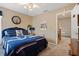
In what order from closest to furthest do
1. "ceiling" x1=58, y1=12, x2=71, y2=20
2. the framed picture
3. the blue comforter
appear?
1. the blue comforter
2. "ceiling" x1=58, y1=12, x2=71, y2=20
3. the framed picture

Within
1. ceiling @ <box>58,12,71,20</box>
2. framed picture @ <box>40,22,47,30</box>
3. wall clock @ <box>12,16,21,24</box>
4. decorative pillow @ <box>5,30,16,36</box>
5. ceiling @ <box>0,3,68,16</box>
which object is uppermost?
ceiling @ <box>0,3,68,16</box>

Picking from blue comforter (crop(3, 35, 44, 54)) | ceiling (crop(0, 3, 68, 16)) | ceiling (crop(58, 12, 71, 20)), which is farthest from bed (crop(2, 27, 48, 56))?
→ ceiling (crop(58, 12, 71, 20))

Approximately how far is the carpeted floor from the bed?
86 mm

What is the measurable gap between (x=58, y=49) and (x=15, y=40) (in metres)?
0.81

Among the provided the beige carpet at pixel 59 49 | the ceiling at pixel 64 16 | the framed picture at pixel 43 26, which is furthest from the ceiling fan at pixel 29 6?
the beige carpet at pixel 59 49

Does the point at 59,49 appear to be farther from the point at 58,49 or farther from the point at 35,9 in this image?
the point at 35,9

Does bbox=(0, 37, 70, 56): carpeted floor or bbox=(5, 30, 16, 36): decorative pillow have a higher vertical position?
bbox=(5, 30, 16, 36): decorative pillow

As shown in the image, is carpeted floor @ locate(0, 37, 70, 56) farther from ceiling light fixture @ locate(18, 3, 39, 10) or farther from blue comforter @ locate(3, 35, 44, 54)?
ceiling light fixture @ locate(18, 3, 39, 10)

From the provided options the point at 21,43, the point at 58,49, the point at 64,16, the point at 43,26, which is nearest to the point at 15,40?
the point at 21,43

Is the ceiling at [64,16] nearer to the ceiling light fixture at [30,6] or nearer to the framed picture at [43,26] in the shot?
the framed picture at [43,26]

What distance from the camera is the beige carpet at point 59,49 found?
1698 mm

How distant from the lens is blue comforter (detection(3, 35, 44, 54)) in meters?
1.54

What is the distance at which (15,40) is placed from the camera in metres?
1.61

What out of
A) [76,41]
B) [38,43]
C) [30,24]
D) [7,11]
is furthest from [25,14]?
[76,41]
